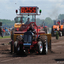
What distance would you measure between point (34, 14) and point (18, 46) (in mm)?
4103

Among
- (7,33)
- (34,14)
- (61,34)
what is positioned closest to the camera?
(34,14)

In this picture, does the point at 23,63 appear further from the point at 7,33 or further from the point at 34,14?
the point at 7,33

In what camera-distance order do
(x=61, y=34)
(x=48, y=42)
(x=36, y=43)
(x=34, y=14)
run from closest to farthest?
1. (x=36, y=43)
2. (x=48, y=42)
3. (x=34, y=14)
4. (x=61, y=34)

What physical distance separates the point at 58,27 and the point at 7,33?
1088 centimetres

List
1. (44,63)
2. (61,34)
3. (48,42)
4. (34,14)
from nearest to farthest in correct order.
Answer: (44,63), (48,42), (34,14), (61,34)

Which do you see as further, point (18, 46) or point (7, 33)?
point (7, 33)

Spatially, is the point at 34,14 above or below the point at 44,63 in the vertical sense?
above

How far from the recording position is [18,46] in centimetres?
1025

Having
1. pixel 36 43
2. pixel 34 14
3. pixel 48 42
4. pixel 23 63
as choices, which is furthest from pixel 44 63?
pixel 34 14

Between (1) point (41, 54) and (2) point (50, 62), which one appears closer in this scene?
(2) point (50, 62)

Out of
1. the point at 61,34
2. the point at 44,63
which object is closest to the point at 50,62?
the point at 44,63

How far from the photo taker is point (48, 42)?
1137cm

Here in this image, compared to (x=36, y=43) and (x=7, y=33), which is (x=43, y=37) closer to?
(x=36, y=43)

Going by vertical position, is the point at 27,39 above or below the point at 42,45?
above
